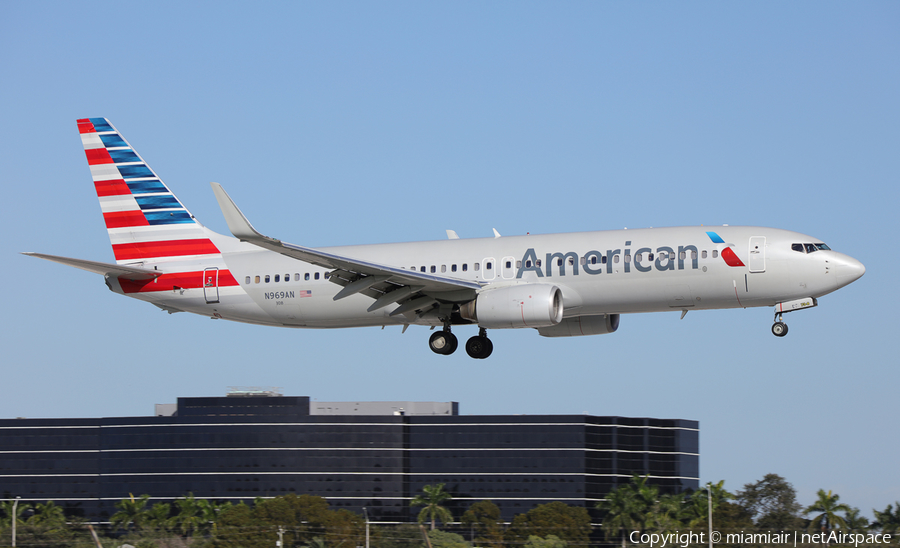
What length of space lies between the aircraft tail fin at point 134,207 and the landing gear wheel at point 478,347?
452 inches

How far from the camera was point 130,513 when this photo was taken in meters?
105

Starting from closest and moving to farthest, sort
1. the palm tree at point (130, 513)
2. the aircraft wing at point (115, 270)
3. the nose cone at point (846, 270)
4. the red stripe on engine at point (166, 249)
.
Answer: the nose cone at point (846, 270)
the aircraft wing at point (115, 270)
the red stripe on engine at point (166, 249)
the palm tree at point (130, 513)

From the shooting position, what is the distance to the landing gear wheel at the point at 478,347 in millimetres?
40750

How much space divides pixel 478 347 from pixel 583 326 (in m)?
4.41

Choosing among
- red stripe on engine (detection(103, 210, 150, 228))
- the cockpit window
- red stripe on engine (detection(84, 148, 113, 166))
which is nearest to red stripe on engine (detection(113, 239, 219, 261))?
red stripe on engine (detection(103, 210, 150, 228))

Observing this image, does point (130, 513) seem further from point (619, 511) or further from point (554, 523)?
point (619, 511)

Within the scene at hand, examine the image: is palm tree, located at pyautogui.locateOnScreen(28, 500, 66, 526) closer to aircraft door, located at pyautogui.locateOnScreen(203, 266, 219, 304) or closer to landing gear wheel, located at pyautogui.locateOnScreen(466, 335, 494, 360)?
aircraft door, located at pyautogui.locateOnScreen(203, 266, 219, 304)

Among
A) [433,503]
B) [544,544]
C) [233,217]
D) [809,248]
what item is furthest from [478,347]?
[433,503]

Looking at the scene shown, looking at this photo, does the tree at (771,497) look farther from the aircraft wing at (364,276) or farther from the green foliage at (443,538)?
the aircraft wing at (364,276)

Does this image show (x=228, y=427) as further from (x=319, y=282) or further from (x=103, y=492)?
(x=319, y=282)

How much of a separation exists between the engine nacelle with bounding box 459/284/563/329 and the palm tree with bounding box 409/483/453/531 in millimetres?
65381

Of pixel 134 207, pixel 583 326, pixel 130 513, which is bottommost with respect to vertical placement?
pixel 130 513

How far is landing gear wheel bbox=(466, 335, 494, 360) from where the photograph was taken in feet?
134

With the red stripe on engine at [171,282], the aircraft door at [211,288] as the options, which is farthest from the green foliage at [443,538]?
the red stripe on engine at [171,282]
